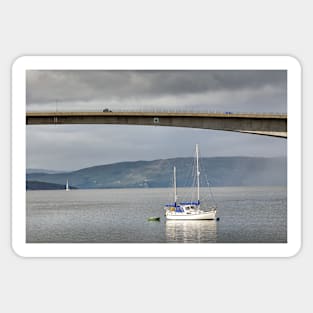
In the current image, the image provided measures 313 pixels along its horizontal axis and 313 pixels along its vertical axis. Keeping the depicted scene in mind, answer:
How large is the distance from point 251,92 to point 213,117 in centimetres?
73

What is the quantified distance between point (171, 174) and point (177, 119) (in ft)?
3.49

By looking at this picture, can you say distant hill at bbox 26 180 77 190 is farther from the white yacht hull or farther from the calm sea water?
the white yacht hull

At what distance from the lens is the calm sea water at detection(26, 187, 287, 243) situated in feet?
29.1

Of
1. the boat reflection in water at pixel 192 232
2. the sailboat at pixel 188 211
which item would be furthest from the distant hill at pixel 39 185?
the sailboat at pixel 188 211

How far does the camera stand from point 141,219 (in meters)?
11.2

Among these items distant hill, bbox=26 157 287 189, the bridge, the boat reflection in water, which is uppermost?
the bridge

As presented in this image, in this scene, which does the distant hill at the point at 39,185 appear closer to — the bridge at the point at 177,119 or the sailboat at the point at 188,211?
the bridge at the point at 177,119

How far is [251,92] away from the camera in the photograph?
9.11 meters

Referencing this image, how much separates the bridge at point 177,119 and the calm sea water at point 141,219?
0.90 metres

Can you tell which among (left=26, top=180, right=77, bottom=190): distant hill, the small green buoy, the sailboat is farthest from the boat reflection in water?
(left=26, top=180, right=77, bottom=190): distant hill

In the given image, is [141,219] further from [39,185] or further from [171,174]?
[39,185]

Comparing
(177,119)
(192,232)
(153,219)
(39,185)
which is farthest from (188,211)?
(39,185)
